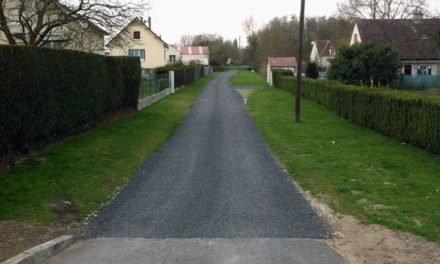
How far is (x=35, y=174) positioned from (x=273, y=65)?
57.1 metres

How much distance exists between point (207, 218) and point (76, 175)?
14.1 ft

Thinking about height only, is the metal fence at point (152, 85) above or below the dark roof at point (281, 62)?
below

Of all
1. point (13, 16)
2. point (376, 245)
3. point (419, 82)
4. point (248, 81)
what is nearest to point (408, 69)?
point (419, 82)

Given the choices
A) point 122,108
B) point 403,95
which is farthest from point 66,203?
point 122,108

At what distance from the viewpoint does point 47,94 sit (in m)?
13.0

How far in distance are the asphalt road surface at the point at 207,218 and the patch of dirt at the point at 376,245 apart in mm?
245

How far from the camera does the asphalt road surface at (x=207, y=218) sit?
20.3 ft

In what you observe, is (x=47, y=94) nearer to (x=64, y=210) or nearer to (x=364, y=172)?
(x=64, y=210)

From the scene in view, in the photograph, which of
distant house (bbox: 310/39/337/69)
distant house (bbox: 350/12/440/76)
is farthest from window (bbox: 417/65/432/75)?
distant house (bbox: 310/39/337/69)

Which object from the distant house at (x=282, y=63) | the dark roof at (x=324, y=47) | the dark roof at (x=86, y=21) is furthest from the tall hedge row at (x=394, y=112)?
the dark roof at (x=324, y=47)

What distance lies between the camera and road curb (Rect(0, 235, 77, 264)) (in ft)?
18.6

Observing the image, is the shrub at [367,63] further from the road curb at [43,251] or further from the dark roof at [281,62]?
the road curb at [43,251]

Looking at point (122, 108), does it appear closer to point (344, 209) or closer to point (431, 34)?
point (344, 209)

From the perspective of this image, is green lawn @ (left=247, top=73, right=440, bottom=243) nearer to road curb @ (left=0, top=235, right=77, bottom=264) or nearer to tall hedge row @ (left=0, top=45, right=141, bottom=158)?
road curb @ (left=0, top=235, right=77, bottom=264)
